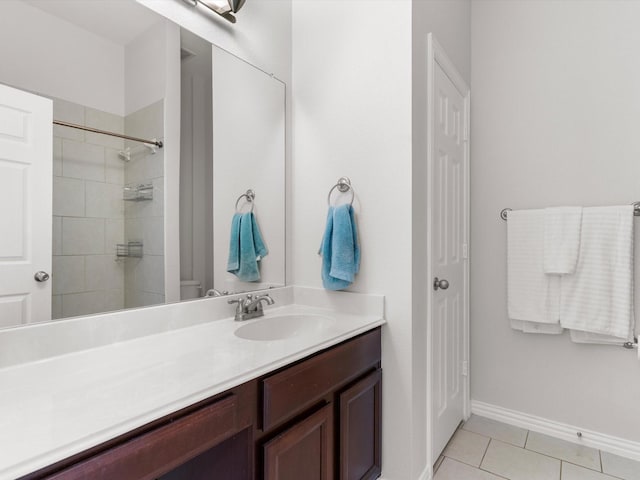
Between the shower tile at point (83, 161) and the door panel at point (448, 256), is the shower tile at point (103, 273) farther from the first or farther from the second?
the door panel at point (448, 256)

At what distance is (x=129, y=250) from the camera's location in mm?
1217

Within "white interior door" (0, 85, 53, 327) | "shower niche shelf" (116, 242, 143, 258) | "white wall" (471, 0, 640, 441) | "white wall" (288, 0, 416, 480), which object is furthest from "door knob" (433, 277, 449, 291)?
"white interior door" (0, 85, 53, 327)

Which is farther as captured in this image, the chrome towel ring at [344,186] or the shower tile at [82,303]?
the chrome towel ring at [344,186]

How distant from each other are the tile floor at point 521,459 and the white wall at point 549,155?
5.9 inches

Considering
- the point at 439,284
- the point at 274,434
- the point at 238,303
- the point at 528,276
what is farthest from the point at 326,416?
the point at 528,276

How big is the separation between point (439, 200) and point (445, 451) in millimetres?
1343

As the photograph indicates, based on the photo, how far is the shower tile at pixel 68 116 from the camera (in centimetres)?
105

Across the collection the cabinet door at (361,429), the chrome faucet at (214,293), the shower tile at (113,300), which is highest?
the shower tile at (113,300)

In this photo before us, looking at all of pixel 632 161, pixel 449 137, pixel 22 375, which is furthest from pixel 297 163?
pixel 632 161

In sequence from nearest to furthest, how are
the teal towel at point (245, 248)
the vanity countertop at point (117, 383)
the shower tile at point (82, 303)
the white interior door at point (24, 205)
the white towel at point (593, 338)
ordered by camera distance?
the vanity countertop at point (117, 383) < the white interior door at point (24, 205) < the shower tile at point (82, 303) < the teal towel at point (245, 248) < the white towel at point (593, 338)

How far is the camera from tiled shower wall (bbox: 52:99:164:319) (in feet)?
3.48

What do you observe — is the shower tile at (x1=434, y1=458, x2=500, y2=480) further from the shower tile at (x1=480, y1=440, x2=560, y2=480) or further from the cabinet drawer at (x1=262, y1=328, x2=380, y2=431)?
the cabinet drawer at (x1=262, y1=328, x2=380, y2=431)

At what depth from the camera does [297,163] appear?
187 cm

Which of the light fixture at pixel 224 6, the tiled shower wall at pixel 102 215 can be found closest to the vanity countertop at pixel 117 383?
the tiled shower wall at pixel 102 215
